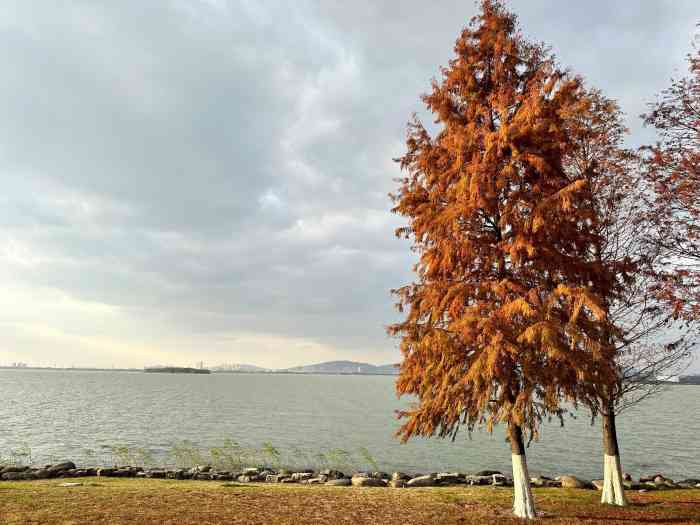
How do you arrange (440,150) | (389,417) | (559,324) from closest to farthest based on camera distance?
(559,324) → (440,150) → (389,417)

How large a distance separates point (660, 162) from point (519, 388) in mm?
6862

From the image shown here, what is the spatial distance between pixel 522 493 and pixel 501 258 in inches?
257

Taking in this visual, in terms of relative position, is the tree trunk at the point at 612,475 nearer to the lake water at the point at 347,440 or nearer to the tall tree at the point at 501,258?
the tall tree at the point at 501,258

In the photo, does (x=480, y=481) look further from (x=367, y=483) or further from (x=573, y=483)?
(x=367, y=483)

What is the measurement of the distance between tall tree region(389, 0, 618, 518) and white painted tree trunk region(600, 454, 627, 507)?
3.44m

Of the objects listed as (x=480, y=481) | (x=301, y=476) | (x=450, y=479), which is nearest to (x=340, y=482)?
(x=301, y=476)

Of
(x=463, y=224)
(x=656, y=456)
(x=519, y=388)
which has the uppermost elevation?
(x=463, y=224)

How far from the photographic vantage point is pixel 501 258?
40.9ft

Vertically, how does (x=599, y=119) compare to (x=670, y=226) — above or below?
above

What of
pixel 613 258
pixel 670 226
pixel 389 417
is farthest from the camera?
pixel 389 417

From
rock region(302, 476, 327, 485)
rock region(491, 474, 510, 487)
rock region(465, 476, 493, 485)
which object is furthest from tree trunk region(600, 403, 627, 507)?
rock region(302, 476, 327, 485)

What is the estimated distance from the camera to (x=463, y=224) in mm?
12828

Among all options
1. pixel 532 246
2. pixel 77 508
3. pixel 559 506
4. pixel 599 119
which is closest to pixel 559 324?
pixel 532 246

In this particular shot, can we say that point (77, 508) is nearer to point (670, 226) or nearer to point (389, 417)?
point (670, 226)
